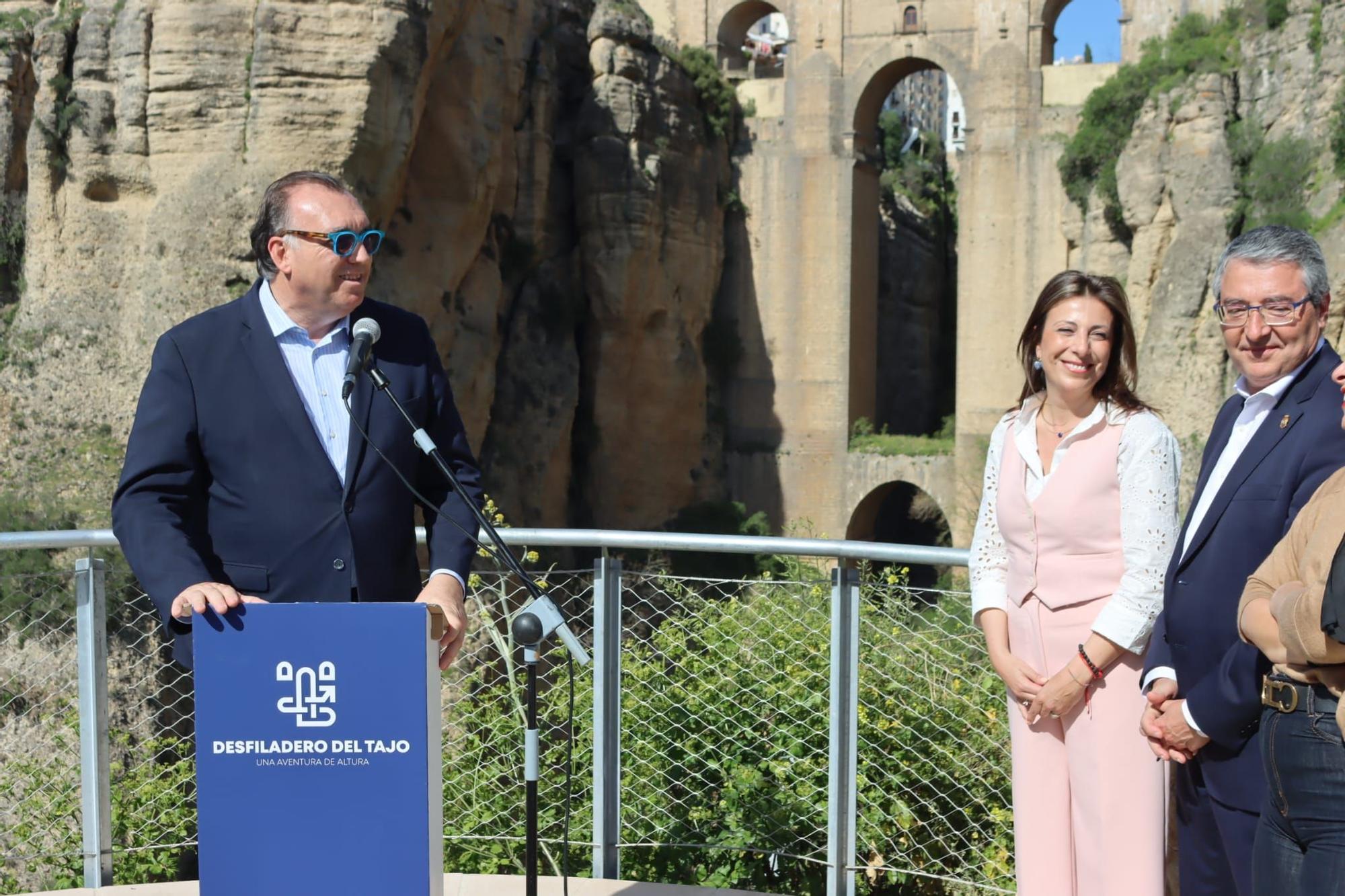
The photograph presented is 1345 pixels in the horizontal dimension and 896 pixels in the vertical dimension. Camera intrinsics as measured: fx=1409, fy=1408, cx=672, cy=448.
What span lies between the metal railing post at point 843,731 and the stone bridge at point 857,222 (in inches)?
824

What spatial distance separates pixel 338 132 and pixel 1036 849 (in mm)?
14219

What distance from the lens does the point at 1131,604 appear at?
9.36ft

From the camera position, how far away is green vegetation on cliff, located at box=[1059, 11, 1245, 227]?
22234 millimetres

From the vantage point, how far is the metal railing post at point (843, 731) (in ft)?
12.6

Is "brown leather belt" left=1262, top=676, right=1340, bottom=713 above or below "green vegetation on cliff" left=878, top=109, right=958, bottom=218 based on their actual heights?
below

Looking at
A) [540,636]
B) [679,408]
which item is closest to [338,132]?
[679,408]

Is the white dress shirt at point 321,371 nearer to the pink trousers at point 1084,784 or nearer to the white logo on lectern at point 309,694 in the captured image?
the white logo on lectern at point 309,694

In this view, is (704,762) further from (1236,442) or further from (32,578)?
(32,578)

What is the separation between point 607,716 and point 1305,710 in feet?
6.96

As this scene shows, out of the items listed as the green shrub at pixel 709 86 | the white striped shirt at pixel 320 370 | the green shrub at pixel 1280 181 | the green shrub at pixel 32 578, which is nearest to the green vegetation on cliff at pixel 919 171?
the green shrub at pixel 709 86

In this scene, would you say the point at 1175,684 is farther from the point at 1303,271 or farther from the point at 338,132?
the point at 338,132

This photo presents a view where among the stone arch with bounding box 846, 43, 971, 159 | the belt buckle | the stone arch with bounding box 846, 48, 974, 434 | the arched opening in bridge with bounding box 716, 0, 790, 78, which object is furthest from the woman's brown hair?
the arched opening in bridge with bounding box 716, 0, 790, 78

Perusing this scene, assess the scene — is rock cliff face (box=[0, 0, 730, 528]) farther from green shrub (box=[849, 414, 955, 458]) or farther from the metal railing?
the metal railing

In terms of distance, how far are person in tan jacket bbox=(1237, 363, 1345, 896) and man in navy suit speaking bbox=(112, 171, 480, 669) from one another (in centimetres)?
149
